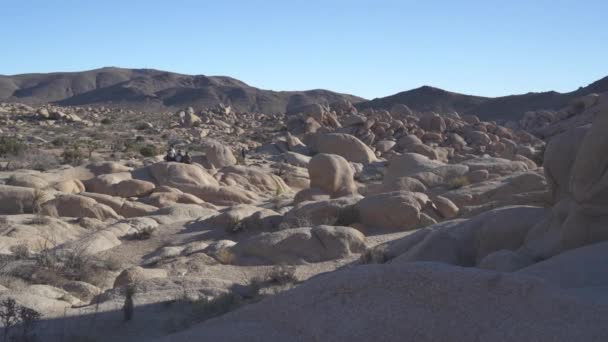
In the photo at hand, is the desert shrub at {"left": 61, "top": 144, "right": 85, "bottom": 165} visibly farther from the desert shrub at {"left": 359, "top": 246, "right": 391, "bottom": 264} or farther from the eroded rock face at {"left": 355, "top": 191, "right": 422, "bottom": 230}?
the desert shrub at {"left": 359, "top": 246, "right": 391, "bottom": 264}

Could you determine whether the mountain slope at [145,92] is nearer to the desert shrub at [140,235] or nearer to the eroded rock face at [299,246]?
the desert shrub at [140,235]

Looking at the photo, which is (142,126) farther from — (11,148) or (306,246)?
(306,246)

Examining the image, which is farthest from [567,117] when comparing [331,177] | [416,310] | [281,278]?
[416,310]

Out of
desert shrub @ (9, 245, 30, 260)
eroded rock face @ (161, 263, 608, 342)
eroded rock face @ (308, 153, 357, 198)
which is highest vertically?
eroded rock face @ (161, 263, 608, 342)

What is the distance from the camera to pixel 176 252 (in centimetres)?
1450

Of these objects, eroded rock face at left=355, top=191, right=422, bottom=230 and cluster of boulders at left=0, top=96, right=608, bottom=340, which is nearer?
cluster of boulders at left=0, top=96, right=608, bottom=340

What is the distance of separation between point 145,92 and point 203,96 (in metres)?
11.6

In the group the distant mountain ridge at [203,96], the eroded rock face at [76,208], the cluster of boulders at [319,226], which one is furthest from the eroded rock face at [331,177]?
the distant mountain ridge at [203,96]

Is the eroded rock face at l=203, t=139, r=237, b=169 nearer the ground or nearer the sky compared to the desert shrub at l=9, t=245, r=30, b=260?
nearer the sky

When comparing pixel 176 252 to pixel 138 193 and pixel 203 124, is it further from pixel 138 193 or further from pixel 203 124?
pixel 203 124

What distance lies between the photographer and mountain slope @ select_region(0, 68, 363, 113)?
10944 cm

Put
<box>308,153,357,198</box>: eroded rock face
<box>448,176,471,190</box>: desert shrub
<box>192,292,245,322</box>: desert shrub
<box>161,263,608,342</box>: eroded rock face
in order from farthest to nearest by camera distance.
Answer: <box>308,153,357,198</box>: eroded rock face
<box>448,176,471,190</box>: desert shrub
<box>192,292,245,322</box>: desert shrub
<box>161,263,608,342</box>: eroded rock face

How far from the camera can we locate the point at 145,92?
381 ft

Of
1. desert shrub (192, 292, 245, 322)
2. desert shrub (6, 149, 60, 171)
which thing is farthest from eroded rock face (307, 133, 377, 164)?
desert shrub (192, 292, 245, 322)
